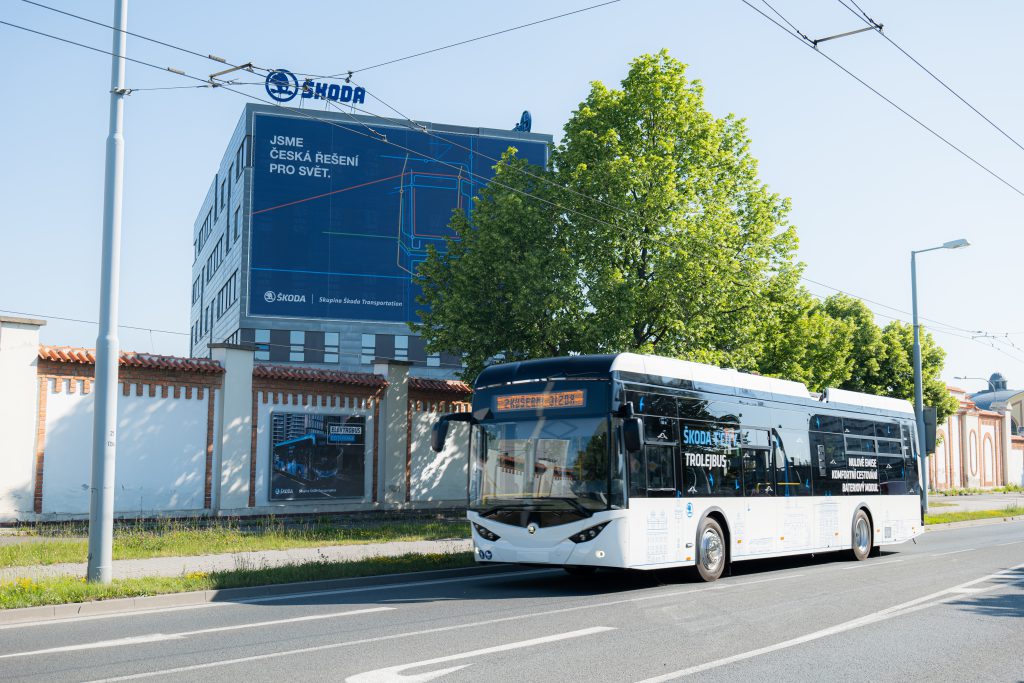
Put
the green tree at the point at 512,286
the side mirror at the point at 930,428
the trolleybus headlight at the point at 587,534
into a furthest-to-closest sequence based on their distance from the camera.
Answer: the side mirror at the point at 930,428, the green tree at the point at 512,286, the trolleybus headlight at the point at 587,534

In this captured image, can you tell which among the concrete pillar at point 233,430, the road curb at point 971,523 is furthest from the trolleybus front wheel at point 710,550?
the road curb at point 971,523

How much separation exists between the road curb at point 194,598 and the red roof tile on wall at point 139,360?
10227 millimetres

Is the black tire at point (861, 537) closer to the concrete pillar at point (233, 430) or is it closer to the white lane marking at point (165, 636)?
the white lane marking at point (165, 636)

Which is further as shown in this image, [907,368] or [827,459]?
[907,368]

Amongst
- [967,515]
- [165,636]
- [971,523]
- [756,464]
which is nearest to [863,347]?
[967,515]

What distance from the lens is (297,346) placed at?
66.0 meters

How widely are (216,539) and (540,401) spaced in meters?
7.68

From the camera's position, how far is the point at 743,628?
9.79m

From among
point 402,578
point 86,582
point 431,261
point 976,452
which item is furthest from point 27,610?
point 976,452

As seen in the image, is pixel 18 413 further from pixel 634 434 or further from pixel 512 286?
pixel 634 434

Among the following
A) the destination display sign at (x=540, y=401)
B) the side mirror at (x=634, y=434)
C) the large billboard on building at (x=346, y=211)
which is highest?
the large billboard on building at (x=346, y=211)

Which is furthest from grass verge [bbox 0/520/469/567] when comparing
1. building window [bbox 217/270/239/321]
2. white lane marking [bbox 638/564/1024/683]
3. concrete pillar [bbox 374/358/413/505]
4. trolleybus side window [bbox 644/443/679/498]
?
building window [bbox 217/270/239/321]

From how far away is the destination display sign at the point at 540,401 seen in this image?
43.8ft

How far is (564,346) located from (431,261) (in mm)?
5158
